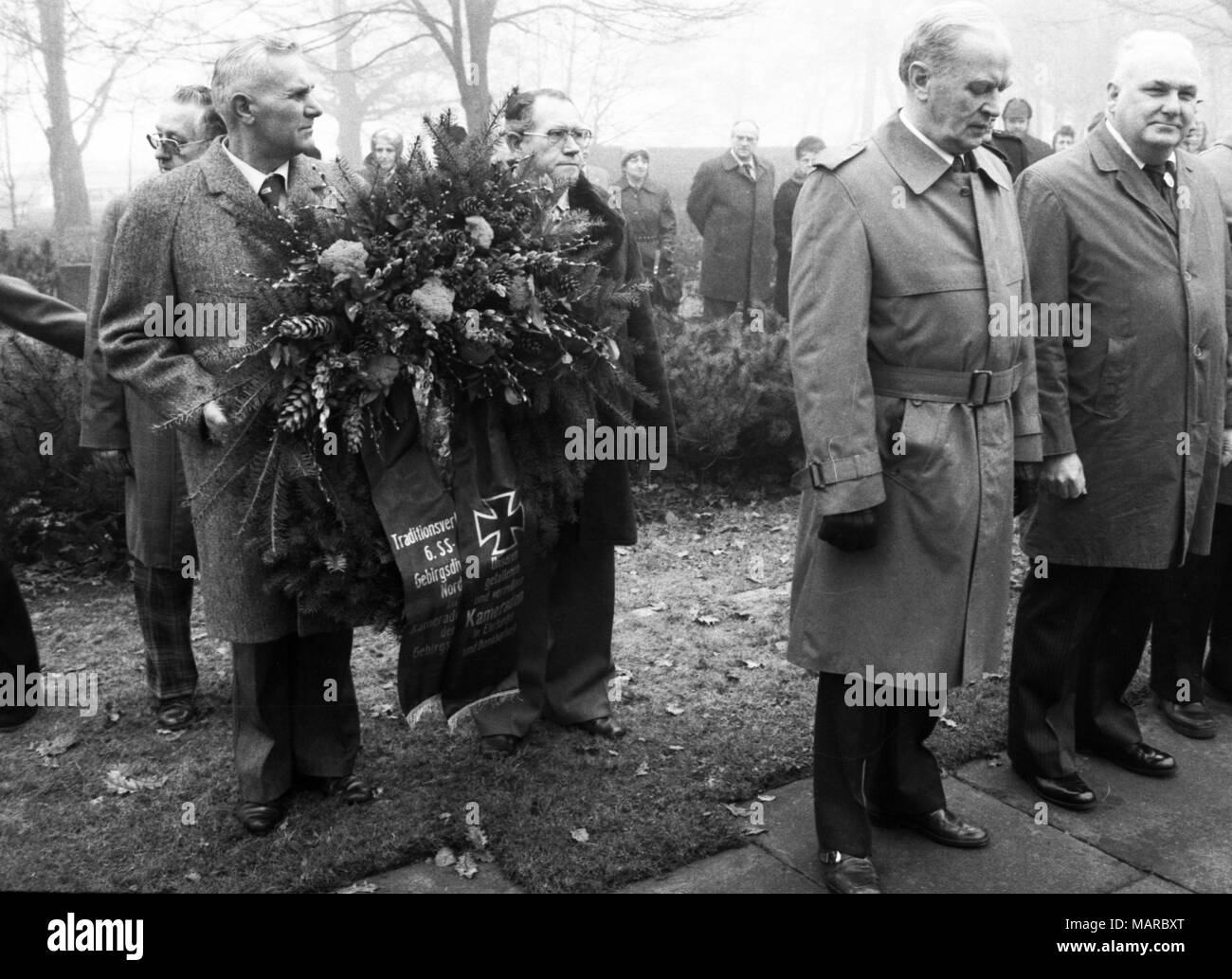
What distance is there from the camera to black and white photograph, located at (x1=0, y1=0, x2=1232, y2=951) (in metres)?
3.50

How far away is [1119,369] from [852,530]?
1.40 metres

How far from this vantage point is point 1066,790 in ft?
14.2

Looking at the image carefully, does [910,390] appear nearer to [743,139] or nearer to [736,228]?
[736,228]

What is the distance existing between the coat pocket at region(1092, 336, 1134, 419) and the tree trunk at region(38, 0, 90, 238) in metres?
15.7

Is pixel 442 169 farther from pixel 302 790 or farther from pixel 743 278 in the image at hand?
pixel 743 278

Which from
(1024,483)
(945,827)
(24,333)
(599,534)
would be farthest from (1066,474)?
(24,333)

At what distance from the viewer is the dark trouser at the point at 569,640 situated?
4.77m

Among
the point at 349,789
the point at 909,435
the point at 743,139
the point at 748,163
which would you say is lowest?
the point at 349,789

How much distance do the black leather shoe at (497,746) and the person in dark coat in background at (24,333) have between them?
1.80m

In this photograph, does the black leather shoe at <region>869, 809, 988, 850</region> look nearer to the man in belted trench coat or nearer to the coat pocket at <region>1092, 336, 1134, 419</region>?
the man in belted trench coat

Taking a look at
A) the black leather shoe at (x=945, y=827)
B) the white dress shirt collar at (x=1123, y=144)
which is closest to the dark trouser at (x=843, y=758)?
the black leather shoe at (x=945, y=827)

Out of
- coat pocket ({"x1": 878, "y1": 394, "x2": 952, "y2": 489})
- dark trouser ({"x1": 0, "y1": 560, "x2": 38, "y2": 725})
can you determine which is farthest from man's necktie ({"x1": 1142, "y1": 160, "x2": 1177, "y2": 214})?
dark trouser ({"x1": 0, "y1": 560, "x2": 38, "y2": 725})

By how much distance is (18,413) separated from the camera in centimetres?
660
